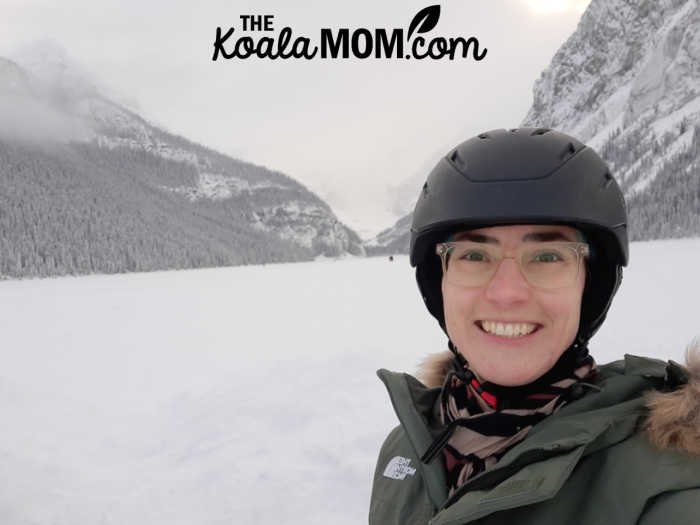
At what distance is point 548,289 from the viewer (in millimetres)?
1569

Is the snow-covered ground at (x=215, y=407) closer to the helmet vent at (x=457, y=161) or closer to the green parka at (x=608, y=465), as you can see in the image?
the green parka at (x=608, y=465)

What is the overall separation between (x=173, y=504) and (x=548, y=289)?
4.10m

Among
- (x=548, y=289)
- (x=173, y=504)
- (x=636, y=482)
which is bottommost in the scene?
(x=173, y=504)

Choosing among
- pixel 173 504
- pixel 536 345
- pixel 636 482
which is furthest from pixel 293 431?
pixel 636 482

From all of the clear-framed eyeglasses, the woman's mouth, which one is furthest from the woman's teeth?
the clear-framed eyeglasses

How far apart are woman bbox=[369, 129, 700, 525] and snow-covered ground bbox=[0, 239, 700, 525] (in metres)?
2.73

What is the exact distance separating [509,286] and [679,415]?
588 mm

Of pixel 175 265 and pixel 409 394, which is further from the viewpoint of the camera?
pixel 175 265

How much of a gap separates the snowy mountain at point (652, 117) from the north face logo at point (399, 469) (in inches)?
3030

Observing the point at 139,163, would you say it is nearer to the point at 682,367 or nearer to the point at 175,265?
the point at 175,265

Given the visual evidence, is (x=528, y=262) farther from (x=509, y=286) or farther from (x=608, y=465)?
(x=608, y=465)

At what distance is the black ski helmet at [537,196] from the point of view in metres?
1.71

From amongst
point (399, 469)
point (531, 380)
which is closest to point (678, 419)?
point (531, 380)

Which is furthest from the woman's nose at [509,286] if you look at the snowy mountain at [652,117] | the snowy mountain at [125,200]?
the snowy mountain at [125,200]
